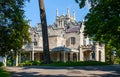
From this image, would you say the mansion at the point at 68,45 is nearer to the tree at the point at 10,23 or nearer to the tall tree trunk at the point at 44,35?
the tall tree trunk at the point at 44,35

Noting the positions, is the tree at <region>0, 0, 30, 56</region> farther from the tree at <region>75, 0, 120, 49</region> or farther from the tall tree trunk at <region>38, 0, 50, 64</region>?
the tree at <region>75, 0, 120, 49</region>

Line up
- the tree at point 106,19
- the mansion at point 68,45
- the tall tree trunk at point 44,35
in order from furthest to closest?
the mansion at point 68,45, the tall tree trunk at point 44,35, the tree at point 106,19

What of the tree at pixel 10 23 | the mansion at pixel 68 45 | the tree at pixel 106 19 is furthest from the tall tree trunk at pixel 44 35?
the mansion at pixel 68 45

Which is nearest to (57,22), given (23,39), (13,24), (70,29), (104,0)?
(70,29)

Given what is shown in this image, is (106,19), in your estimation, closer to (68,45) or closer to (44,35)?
(44,35)

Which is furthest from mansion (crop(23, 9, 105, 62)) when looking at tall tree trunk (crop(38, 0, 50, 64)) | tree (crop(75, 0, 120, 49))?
tree (crop(75, 0, 120, 49))

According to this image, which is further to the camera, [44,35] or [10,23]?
[44,35]

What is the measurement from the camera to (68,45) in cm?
7406

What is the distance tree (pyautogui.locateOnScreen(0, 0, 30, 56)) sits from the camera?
79.5 ft

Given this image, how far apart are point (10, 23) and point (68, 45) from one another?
48307mm

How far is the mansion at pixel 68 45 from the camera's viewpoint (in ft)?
229

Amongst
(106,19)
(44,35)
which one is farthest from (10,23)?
(106,19)

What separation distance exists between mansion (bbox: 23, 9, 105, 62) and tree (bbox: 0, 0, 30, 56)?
39261 millimetres

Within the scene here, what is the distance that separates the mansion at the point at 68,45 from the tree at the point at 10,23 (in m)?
39.3
